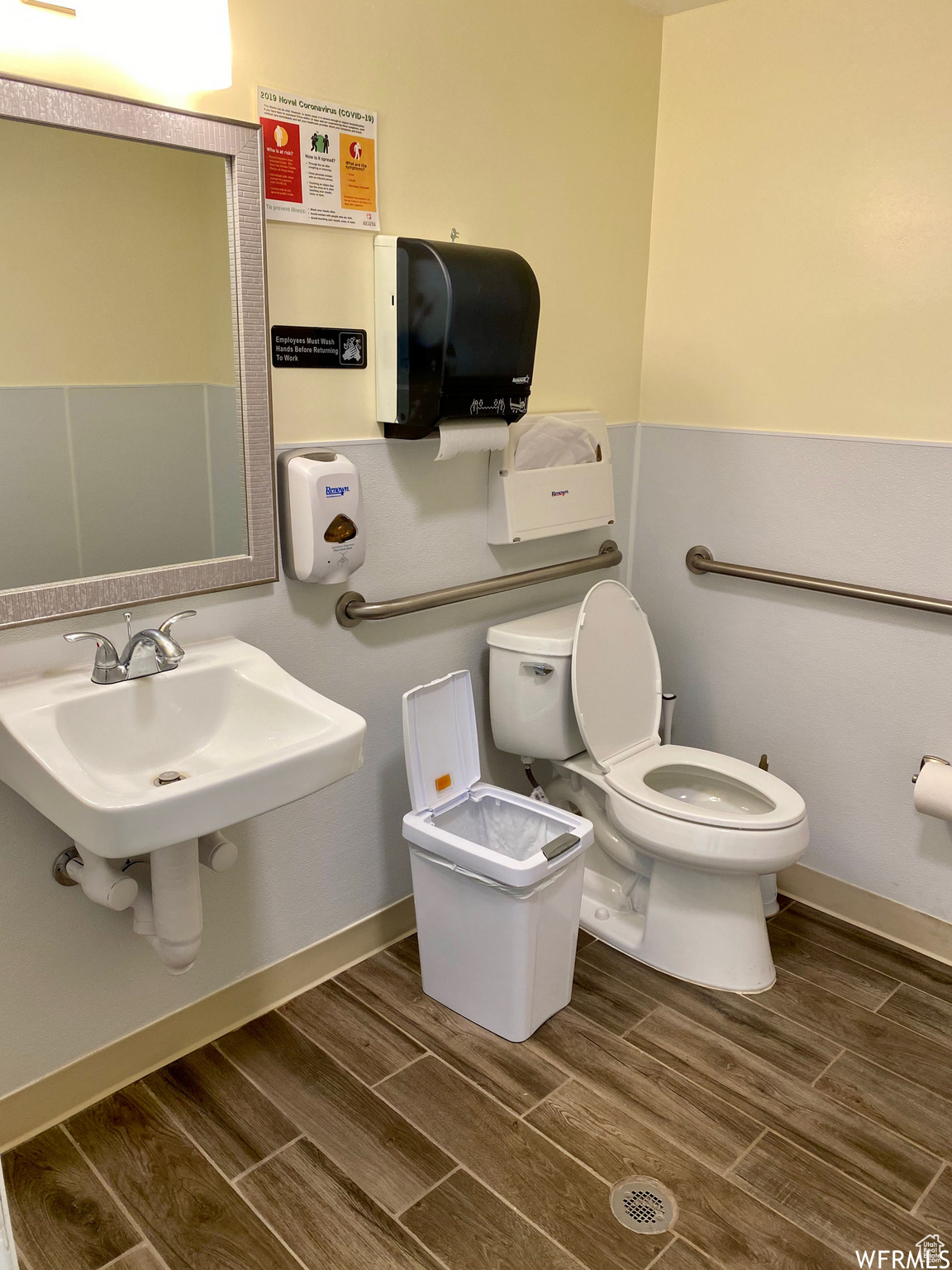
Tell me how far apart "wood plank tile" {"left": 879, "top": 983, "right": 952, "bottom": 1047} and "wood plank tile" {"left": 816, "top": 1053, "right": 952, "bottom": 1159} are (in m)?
→ 0.17

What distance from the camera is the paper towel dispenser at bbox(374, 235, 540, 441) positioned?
6.02 ft

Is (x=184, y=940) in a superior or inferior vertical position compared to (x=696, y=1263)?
superior

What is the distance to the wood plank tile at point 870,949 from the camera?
219 centimetres

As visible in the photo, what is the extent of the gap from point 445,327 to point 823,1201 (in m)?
1.66

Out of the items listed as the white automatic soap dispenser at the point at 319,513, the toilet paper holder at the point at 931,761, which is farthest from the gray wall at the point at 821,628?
the white automatic soap dispenser at the point at 319,513

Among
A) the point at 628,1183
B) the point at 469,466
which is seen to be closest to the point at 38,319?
the point at 469,466

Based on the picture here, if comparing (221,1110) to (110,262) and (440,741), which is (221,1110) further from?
(110,262)

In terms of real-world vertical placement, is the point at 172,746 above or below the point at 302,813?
above

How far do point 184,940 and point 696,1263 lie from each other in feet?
3.13

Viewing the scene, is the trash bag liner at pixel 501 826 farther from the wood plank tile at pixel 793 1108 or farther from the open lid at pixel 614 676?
the wood plank tile at pixel 793 1108

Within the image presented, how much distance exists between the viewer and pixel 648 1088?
185cm

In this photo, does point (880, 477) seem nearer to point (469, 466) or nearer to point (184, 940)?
point (469, 466)

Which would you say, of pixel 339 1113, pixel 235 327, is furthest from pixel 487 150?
pixel 339 1113

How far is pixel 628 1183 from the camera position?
1.63m
